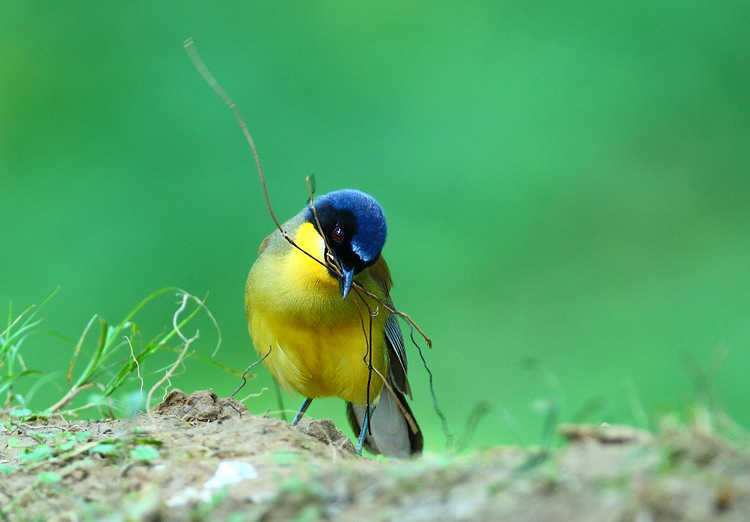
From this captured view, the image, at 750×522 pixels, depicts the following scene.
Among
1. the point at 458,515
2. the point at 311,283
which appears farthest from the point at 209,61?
the point at 458,515

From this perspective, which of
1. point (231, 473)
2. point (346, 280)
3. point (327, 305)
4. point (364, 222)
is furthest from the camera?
point (327, 305)

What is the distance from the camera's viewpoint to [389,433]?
21.1 feet

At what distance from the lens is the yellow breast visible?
5520 mm

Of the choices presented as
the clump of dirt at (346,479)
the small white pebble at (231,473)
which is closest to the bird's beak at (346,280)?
the clump of dirt at (346,479)

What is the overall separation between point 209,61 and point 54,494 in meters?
8.13

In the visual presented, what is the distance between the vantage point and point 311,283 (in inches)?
218

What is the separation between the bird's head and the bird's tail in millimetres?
1275

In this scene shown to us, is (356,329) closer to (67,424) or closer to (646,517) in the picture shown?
(67,424)

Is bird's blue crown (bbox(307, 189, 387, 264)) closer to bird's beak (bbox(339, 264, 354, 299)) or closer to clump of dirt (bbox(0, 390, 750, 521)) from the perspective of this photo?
bird's beak (bbox(339, 264, 354, 299))

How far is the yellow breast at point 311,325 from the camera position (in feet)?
18.1

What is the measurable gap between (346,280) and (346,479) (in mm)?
2429

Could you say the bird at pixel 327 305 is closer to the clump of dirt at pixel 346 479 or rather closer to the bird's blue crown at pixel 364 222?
the bird's blue crown at pixel 364 222

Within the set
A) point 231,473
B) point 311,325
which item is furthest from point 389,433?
point 231,473

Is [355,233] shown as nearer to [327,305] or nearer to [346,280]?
[346,280]
